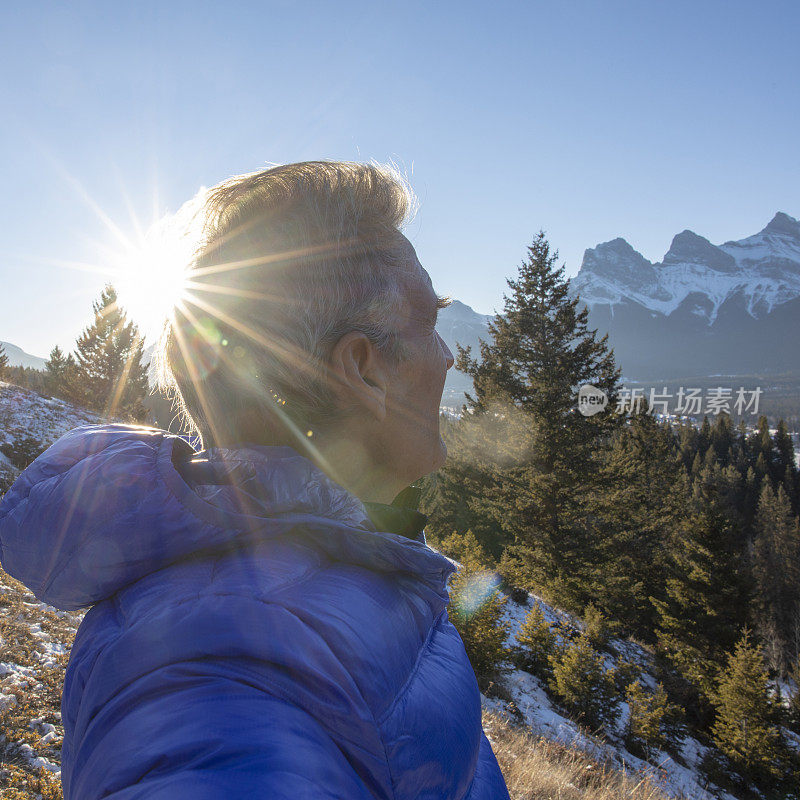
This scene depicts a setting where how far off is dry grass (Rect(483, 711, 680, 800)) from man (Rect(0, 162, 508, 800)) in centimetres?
331

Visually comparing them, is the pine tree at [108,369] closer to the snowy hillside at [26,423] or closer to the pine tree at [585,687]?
the snowy hillside at [26,423]

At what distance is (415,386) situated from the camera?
1.26 metres

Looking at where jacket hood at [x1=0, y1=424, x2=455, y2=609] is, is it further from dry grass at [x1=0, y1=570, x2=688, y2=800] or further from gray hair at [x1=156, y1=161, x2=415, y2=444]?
dry grass at [x1=0, y1=570, x2=688, y2=800]

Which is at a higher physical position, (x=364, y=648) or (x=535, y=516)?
(x=364, y=648)

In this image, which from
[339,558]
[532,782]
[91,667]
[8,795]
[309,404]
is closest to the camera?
[91,667]

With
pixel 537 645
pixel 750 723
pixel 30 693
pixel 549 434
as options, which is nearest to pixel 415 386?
pixel 30 693

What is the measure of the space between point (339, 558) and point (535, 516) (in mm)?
13975

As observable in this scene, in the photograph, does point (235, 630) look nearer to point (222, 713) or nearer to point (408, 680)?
point (222, 713)

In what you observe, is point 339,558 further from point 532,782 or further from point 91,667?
point 532,782

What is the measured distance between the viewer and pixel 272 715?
544 millimetres

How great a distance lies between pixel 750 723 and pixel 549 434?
812 centimetres

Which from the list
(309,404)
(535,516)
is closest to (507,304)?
(535,516)

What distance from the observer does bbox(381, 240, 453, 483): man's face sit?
1215 mm

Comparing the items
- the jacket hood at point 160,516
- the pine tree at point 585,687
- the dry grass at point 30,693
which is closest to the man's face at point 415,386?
the jacket hood at point 160,516
